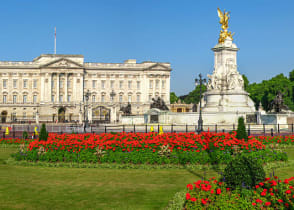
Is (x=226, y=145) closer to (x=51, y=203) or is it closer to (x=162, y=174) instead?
(x=162, y=174)

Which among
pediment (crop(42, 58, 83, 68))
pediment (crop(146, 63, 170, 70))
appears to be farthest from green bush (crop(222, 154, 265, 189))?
pediment (crop(146, 63, 170, 70))

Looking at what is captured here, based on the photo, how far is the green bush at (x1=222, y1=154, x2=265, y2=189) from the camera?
27.5ft

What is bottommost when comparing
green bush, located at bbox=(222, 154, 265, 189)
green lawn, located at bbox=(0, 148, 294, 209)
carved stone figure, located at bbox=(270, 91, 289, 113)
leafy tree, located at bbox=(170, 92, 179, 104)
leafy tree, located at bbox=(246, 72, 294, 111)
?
green lawn, located at bbox=(0, 148, 294, 209)

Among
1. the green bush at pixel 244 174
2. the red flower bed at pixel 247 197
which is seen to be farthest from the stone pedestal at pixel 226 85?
the red flower bed at pixel 247 197

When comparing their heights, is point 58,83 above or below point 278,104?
above

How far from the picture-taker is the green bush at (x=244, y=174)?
27.5 ft

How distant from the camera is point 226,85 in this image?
129ft

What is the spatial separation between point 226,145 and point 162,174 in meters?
3.90

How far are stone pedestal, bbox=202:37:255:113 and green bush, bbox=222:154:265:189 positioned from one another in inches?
1196

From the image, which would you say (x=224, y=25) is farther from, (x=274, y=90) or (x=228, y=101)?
(x=274, y=90)

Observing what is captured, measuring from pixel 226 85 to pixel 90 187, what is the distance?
97.8 feet

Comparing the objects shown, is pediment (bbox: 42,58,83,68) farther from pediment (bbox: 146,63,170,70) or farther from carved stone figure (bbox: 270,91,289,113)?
carved stone figure (bbox: 270,91,289,113)

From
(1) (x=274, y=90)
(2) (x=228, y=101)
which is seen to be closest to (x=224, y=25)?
(2) (x=228, y=101)

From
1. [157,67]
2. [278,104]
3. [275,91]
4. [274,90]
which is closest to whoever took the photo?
[278,104]
